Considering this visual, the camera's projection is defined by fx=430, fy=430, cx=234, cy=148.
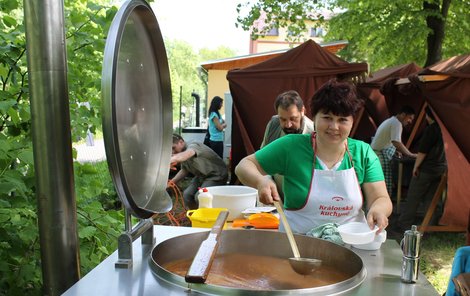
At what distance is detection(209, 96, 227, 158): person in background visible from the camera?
29.1 feet

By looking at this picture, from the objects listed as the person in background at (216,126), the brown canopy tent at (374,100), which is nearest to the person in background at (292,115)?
the brown canopy tent at (374,100)

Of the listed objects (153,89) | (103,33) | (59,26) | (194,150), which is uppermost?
(103,33)

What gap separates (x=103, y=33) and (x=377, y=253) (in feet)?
5.43

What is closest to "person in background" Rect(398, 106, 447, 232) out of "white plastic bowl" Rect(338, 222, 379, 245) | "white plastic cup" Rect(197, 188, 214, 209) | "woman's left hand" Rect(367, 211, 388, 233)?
"white plastic cup" Rect(197, 188, 214, 209)

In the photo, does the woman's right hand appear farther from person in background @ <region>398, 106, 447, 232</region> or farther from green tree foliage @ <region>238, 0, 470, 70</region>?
green tree foliage @ <region>238, 0, 470, 70</region>

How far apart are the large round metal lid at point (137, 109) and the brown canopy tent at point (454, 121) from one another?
407cm

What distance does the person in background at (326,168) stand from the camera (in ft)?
6.31

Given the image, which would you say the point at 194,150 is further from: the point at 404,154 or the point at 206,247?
the point at 206,247

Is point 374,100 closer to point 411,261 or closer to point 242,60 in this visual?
point 242,60

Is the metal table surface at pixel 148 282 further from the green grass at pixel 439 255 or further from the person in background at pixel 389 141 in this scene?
the person in background at pixel 389 141

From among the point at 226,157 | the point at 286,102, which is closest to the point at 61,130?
the point at 286,102

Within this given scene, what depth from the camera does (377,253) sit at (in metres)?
1.41

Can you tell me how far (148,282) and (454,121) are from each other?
4512 mm

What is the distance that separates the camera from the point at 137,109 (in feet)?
4.06
